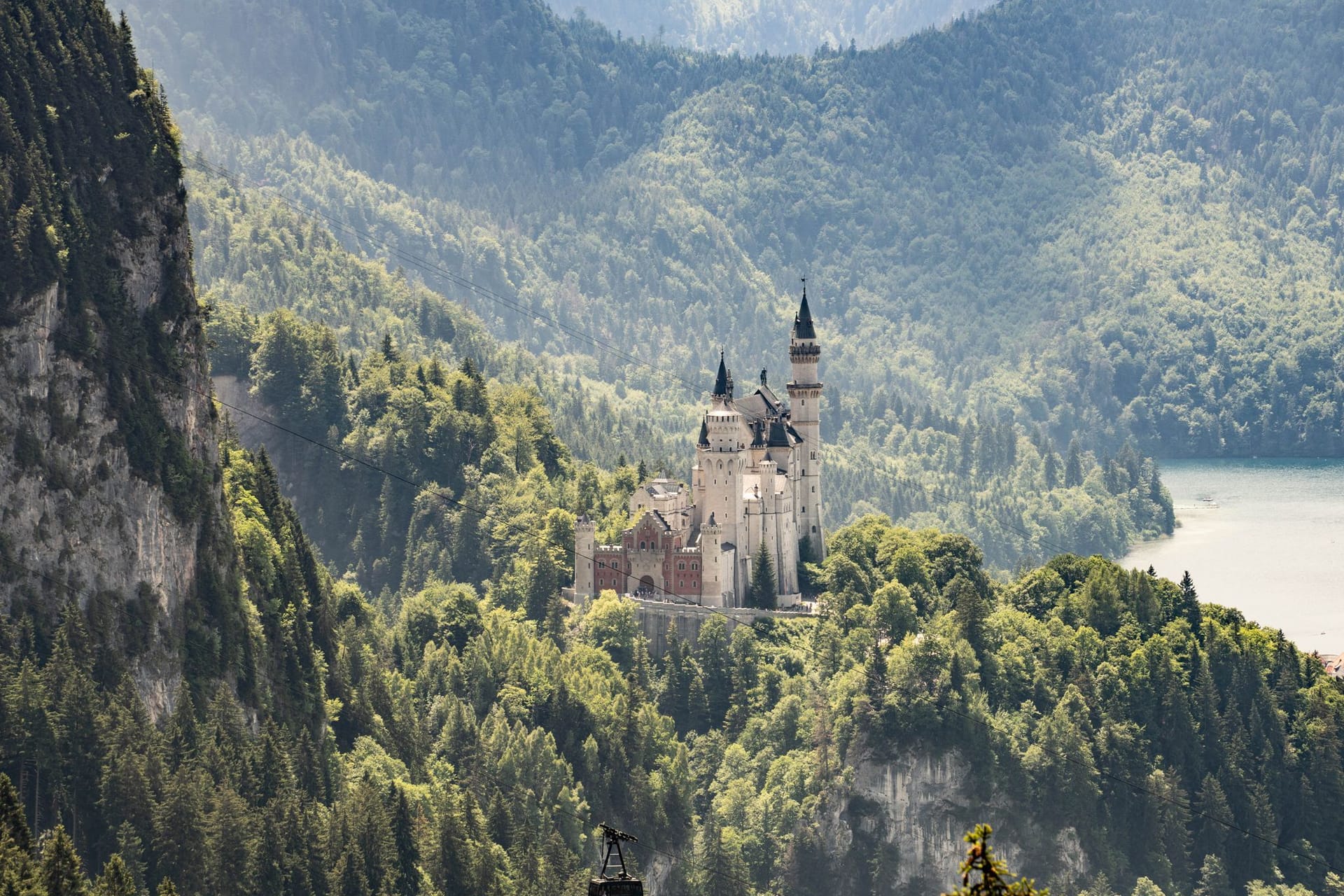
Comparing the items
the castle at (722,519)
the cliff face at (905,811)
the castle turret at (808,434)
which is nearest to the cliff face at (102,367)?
the castle at (722,519)

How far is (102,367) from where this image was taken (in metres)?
119

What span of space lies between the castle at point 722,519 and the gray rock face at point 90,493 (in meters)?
51.1

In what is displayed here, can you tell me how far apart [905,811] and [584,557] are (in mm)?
25003

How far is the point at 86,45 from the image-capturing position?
12619cm

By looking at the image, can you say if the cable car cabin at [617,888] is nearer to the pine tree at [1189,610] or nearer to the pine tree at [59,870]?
the pine tree at [59,870]

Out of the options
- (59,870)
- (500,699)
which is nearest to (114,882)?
(59,870)

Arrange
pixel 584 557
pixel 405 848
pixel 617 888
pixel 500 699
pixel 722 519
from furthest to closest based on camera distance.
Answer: pixel 584 557, pixel 722 519, pixel 500 699, pixel 405 848, pixel 617 888

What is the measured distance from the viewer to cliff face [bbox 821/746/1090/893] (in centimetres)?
16588

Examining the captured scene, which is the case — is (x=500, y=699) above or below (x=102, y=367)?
below

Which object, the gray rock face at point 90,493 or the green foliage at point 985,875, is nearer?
the green foliage at point 985,875

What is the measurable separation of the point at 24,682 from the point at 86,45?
3149cm

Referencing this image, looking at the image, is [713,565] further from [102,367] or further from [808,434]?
[102,367]

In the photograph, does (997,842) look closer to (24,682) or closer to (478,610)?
(478,610)

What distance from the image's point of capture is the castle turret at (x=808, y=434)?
180500 millimetres
